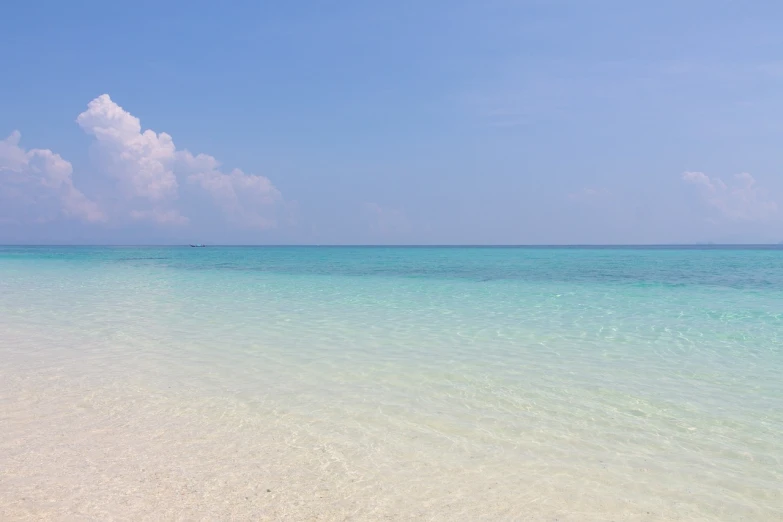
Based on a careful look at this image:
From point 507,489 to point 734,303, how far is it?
510 inches

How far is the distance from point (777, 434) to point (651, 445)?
1.19 metres

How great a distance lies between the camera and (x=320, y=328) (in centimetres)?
975

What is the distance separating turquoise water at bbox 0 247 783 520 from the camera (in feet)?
11.9

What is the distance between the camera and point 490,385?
5.91 meters

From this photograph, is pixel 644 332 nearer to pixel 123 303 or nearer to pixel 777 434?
pixel 777 434

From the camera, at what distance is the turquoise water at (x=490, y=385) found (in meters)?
3.61

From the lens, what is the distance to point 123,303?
13836 millimetres

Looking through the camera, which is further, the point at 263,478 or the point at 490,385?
the point at 490,385

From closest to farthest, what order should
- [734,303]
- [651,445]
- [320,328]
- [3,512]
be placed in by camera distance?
[3,512] < [651,445] < [320,328] < [734,303]

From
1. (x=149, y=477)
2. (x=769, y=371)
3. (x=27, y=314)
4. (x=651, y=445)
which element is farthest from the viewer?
(x=27, y=314)

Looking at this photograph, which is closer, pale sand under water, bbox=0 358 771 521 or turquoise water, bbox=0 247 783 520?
pale sand under water, bbox=0 358 771 521

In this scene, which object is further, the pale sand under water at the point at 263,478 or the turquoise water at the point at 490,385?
the turquoise water at the point at 490,385

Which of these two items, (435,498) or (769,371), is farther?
(769,371)

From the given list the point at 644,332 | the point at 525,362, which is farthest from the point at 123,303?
the point at 644,332
